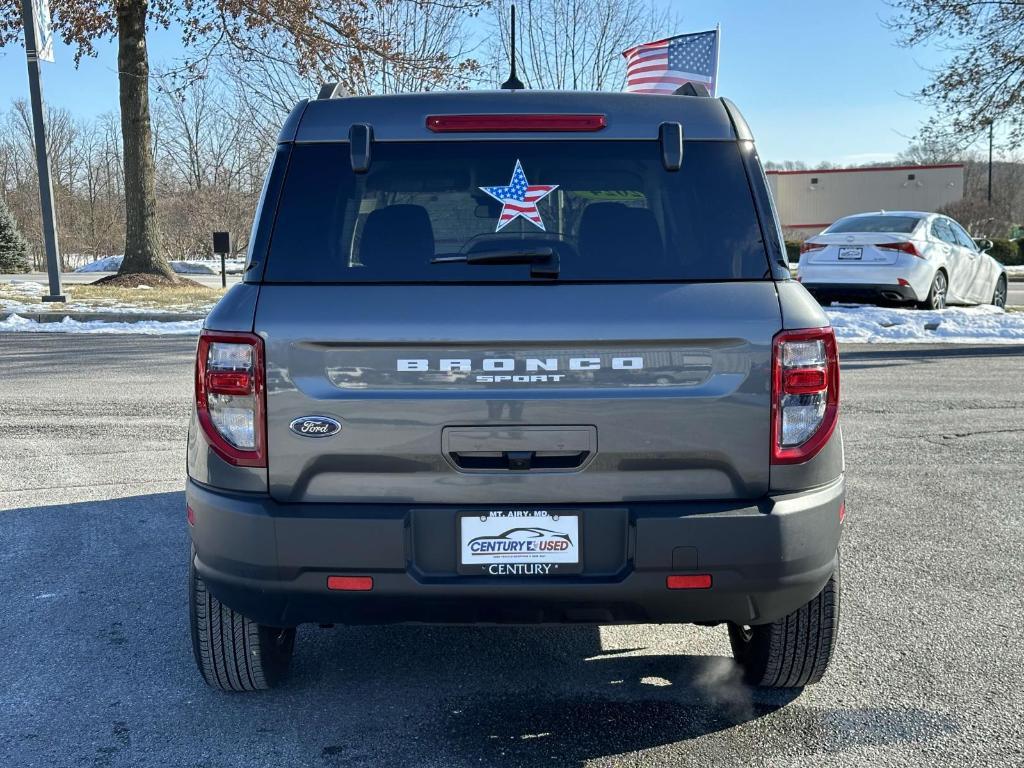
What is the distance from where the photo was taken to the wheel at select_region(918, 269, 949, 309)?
14883 millimetres

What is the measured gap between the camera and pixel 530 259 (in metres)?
2.83

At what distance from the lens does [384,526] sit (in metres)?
2.72

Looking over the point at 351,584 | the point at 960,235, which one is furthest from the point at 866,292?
the point at 351,584

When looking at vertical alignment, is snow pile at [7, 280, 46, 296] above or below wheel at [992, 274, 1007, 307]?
below

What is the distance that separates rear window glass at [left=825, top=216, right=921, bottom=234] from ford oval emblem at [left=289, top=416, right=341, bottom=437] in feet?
42.8

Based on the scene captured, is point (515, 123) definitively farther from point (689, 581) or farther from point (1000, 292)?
point (1000, 292)

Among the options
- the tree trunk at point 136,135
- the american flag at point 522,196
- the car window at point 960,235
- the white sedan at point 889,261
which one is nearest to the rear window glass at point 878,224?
the white sedan at point 889,261

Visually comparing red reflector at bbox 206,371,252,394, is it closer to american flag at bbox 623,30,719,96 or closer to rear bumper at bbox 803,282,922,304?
rear bumper at bbox 803,282,922,304

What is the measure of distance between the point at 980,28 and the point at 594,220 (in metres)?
17.8

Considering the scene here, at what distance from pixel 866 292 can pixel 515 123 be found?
12.7 meters

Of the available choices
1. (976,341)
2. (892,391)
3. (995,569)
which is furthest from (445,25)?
(995,569)

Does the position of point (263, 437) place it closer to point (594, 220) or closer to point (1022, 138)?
point (594, 220)

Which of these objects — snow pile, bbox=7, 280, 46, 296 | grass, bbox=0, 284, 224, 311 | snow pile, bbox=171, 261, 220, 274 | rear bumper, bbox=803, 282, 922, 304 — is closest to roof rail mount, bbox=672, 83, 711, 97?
rear bumper, bbox=803, 282, 922, 304

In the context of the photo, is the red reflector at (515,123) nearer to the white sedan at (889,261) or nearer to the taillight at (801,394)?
the taillight at (801,394)
